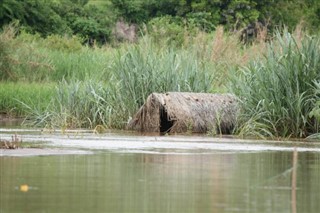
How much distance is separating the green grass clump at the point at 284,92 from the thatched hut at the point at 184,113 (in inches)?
23.1

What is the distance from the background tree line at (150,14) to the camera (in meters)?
50.1

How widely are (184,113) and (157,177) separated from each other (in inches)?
359

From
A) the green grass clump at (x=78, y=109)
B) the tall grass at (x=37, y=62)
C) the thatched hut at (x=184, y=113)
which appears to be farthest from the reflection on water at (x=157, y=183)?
the tall grass at (x=37, y=62)

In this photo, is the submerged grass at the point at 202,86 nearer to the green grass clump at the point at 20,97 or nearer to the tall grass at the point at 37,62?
the green grass clump at the point at 20,97

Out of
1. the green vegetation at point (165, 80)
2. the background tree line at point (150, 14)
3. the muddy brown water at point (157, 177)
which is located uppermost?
the background tree line at point (150, 14)

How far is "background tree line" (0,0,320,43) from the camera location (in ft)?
164

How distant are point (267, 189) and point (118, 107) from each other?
1093 cm

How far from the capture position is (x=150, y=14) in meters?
60.7

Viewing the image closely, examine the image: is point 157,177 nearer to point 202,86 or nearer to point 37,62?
point 202,86

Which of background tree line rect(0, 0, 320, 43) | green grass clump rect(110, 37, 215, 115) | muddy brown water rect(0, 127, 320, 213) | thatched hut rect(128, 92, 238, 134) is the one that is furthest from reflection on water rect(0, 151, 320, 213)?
background tree line rect(0, 0, 320, 43)

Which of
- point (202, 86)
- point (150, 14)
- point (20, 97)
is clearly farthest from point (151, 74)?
point (150, 14)

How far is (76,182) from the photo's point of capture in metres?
9.78

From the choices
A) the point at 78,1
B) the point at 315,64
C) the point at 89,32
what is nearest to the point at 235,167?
the point at 315,64

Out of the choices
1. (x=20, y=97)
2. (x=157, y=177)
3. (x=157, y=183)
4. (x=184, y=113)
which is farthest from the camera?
(x=20, y=97)
